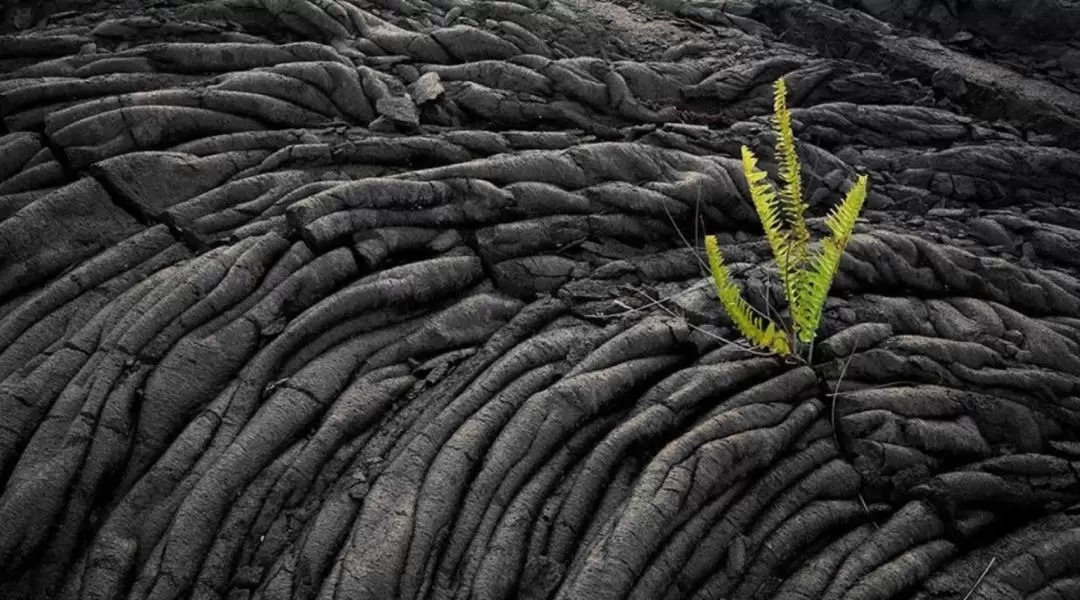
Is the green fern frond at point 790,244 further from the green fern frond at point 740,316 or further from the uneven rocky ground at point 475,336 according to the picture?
the uneven rocky ground at point 475,336

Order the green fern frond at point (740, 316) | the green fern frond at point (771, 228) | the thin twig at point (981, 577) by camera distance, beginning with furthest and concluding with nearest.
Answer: the green fern frond at point (771, 228) → the green fern frond at point (740, 316) → the thin twig at point (981, 577)

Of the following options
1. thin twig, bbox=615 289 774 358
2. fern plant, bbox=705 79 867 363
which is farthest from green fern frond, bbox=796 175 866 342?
thin twig, bbox=615 289 774 358

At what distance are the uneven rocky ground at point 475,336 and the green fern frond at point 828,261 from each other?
1.21 ft

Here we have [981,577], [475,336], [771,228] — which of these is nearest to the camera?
[981,577]

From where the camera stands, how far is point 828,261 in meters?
4.93

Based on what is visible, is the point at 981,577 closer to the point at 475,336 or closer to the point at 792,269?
the point at 792,269

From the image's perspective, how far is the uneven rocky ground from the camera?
430cm

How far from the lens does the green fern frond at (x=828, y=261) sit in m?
4.91

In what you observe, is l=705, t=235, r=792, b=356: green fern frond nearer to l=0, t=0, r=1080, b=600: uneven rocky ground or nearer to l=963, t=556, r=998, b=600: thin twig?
l=0, t=0, r=1080, b=600: uneven rocky ground

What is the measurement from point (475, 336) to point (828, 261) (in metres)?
2.24

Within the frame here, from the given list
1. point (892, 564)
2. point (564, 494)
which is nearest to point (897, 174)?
point (892, 564)

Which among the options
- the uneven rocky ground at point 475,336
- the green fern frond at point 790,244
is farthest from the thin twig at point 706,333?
the green fern frond at point 790,244

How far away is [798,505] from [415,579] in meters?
2.11

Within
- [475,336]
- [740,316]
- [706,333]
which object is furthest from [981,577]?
[475,336]
